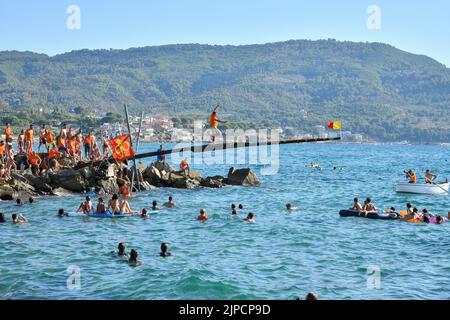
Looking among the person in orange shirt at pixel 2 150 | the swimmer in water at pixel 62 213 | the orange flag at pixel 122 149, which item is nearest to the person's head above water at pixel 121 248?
the swimmer in water at pixel 62 213

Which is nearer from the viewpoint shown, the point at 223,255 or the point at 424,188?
the point at 223,255

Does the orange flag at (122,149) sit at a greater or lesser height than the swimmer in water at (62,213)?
greater

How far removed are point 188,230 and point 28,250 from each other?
8.40 m

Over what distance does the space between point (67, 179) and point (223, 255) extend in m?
21.2

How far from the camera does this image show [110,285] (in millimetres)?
19125

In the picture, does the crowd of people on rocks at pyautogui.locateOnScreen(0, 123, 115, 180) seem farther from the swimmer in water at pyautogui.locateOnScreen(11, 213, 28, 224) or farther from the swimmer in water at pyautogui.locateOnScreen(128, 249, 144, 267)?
the swimmer in water at pyautogui.locateOnScreen(128, 249, 144, 267)

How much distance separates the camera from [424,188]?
158 ft

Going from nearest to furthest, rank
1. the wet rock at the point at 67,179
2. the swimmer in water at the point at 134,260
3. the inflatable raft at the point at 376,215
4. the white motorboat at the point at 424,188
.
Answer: the swimmer in water at the point at 134,260 < the inflatable raft at the point at 376,215 < the wet rock at the point at 67,179 < the white motorboat at the point at 424,188

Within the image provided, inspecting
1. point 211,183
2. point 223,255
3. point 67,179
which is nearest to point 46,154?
point 67,179

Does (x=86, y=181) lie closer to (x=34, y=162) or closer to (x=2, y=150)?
(x=34, y=162)

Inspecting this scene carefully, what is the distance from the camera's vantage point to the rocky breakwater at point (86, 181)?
40781mm

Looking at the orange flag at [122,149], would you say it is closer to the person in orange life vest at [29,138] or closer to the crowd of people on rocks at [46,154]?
the crowd of people on rocks at [46,154]

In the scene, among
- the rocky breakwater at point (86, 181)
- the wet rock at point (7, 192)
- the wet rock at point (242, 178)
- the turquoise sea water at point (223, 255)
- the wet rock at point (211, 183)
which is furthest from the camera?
the wet rock at point (242, 178)
